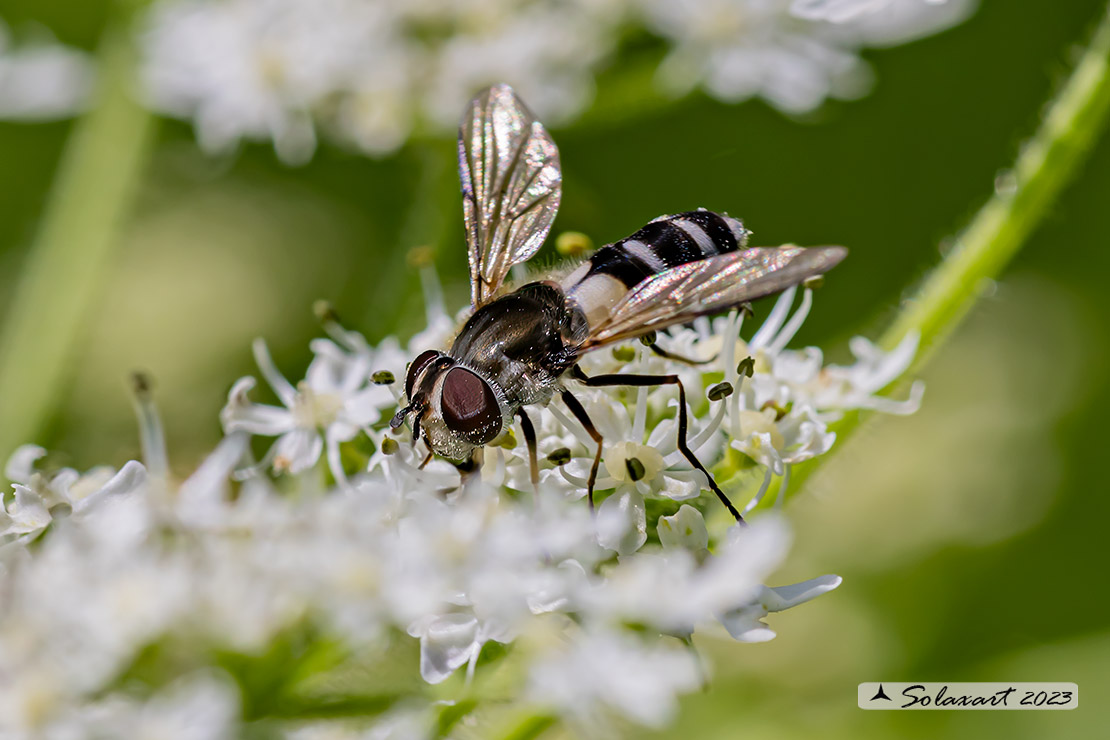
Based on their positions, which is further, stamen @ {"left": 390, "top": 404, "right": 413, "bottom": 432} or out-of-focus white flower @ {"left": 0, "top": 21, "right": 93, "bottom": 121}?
out-of-focus white flower @ {"left": 0, "top": 21, "right": 93, "bottom": 121}

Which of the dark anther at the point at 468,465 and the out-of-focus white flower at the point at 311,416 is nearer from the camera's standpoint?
the dark anther at the point at 468,465

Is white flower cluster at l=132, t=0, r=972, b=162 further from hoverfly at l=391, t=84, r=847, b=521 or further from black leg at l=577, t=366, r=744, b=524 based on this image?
black leg at l=577, t=366, r=744, b=524

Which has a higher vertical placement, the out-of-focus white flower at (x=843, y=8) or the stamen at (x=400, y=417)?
the out-of-focus white flower at (x=843, y=8)

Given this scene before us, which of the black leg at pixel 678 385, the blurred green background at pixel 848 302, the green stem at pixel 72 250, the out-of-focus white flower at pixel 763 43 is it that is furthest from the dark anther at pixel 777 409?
the green stem at pixel 72 250

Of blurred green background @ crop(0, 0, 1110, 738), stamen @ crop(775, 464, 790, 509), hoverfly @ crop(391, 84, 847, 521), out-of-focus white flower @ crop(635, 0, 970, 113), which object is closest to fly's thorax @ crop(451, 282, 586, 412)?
hoverfly @ crop(391, 84, 847, 521)

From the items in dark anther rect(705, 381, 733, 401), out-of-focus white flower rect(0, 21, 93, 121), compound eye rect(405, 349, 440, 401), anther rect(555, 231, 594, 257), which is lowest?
dark anther rect(705, 381, 733, 401)

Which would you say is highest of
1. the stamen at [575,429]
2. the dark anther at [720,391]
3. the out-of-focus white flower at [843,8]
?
the out-of-focus white flower at [843,8]

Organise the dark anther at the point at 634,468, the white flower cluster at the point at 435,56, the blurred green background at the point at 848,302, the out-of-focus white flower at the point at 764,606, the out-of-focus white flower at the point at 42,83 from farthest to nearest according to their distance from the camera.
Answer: the out-of-focus white flower at the point at 42,83 → the blurred green background at the point at 848,302 → the white flower cluster at the point at 435,56 → the dark anther at the point at 634,468 → the out-of-focus white flower at the point at 764,606

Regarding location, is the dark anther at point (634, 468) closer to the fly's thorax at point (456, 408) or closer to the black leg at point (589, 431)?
the black leg at point (589, 431)
